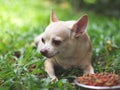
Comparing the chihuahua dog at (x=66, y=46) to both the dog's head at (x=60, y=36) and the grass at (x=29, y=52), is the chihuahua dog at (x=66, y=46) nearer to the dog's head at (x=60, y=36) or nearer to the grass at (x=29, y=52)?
the dog's head at (x=60, y=36)

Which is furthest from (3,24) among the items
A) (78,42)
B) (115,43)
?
(78,42)

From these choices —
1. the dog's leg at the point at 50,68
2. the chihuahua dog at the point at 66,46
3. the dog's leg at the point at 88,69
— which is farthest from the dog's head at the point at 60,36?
the dog's leg at the point at 88,69

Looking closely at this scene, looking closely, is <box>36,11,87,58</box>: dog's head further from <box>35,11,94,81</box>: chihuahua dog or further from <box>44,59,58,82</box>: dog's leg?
<box>44,59,58,82</box>: dog's leg

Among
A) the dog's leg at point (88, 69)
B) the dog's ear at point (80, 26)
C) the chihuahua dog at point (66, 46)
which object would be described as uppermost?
the dog's ear at point (80, 26)

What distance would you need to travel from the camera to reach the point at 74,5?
13.0 meters

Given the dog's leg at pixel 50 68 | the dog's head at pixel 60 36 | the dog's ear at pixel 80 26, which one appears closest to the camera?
the dog's head at pixel 60 36

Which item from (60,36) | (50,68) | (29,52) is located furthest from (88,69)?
(29,52)

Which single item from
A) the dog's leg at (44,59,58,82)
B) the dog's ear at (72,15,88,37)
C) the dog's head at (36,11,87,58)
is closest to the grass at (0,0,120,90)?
the dog's leg at (44,59,58,82)

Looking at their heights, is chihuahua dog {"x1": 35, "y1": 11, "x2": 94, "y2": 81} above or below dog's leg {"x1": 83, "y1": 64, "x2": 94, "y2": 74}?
above

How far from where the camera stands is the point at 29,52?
6.61 meters

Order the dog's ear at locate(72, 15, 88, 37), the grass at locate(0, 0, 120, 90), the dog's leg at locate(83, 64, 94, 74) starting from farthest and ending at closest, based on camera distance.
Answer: the dog's leg at locate(83, 64, 94, 74), the dog's ear at locate(72, 15, 88, 37), the grass at locate(0, 0, 120, 90)

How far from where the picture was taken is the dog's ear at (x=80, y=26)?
5977 mm

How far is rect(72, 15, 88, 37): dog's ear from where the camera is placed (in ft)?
19.6

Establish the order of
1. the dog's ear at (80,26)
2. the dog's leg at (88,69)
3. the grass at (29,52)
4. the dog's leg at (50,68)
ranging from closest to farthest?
the grass at (29,52)
the dog's leg at (50,68)
the dog's ear at (80,26)
the dog's leg at (88,69)
